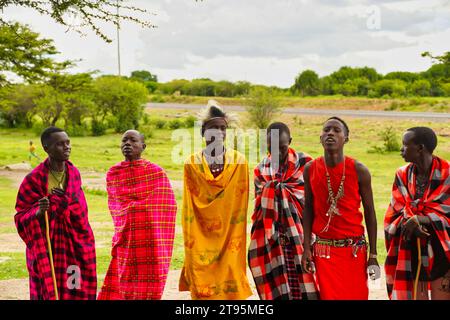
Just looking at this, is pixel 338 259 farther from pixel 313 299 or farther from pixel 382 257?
pixel 382 257

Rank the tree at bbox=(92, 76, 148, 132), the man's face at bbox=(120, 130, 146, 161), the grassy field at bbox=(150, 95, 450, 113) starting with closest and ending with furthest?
the man's face at bbox=(120, 130, 146, 161) < the grassy field at bbox=(150, 95, 450, 113) < the tree at bbox=(92, 76, 148, 132)

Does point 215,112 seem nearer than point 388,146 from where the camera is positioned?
Yes

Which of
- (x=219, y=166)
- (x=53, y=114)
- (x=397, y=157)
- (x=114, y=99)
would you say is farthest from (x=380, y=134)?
(x=219, y=166)

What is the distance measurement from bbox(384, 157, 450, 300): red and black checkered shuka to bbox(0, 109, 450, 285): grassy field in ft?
13.9

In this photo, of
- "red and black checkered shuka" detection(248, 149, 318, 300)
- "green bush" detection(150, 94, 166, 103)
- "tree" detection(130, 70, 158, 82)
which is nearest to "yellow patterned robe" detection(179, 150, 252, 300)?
"red and black checkered shuka" detection(248, 149, 318, 300)

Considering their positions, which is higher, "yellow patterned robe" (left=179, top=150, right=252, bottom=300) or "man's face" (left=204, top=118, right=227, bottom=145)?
"man's face" (left=204, top=118, right=227, bottom=145)

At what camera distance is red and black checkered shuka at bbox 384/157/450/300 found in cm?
475

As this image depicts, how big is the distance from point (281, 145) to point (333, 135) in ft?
2.11

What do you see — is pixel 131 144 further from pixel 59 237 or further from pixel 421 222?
pixel 421 222

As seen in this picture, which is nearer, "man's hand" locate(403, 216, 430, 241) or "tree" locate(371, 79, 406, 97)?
"man's hand" locate(403, 216, 430, 241)

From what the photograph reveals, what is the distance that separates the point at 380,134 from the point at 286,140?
75.7ft

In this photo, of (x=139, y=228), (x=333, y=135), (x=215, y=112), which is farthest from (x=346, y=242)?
(x=139, y=228)

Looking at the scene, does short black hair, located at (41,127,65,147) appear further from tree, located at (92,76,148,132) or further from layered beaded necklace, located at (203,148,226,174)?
tree, located at (92,76,148,132)

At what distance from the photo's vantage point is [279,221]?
547 centimetres
